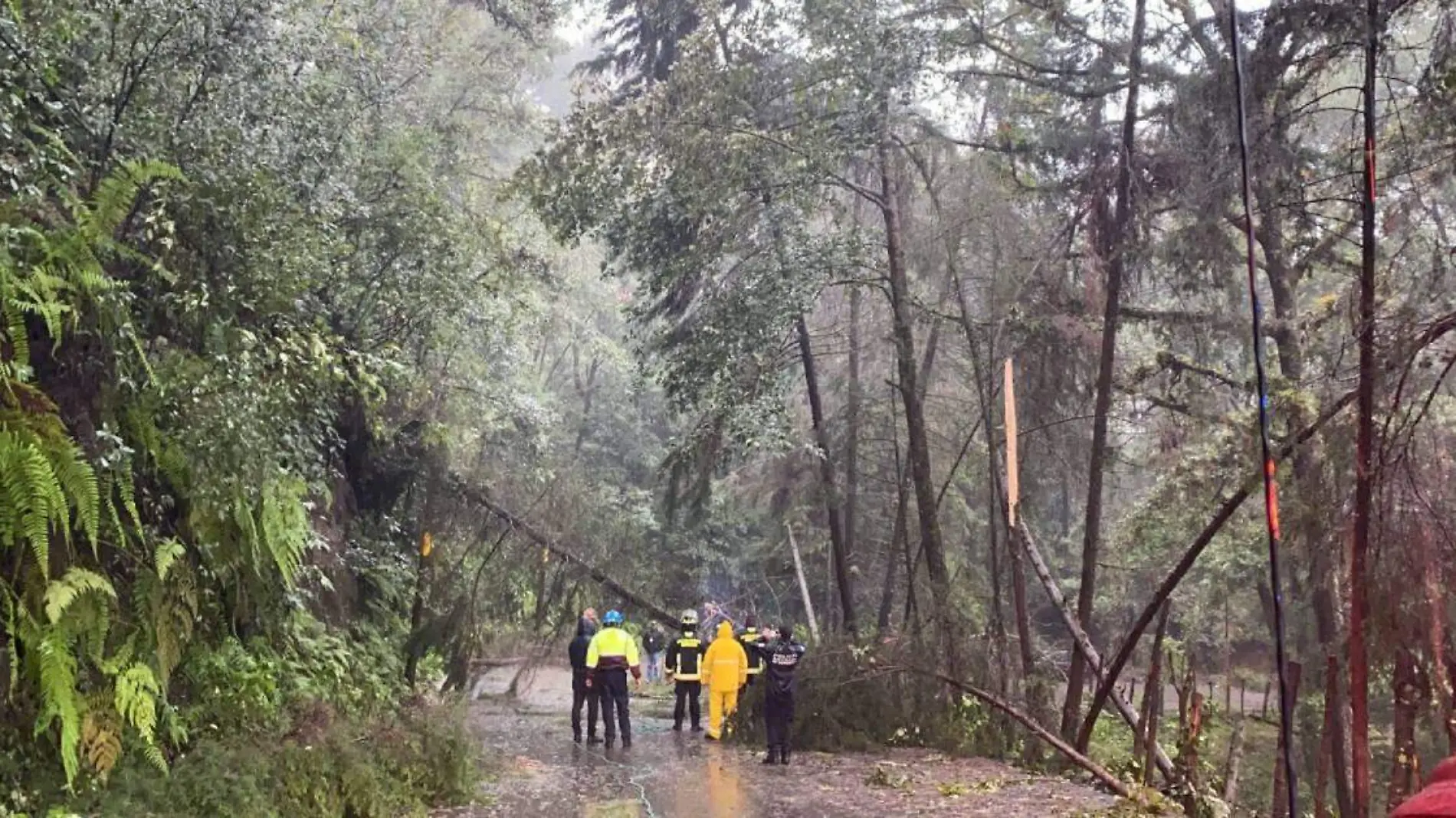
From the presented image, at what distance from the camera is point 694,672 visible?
13500 mm

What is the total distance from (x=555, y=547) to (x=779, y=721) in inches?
191

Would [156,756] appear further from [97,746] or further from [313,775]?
[313,775]

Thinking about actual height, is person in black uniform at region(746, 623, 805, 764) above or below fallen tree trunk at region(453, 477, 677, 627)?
below

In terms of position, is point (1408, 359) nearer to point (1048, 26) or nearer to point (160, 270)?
point (160, 270)

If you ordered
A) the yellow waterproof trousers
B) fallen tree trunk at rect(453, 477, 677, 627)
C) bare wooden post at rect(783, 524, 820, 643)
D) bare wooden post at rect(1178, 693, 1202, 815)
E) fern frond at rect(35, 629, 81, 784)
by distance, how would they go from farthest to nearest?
1. bare wooden post at rect(783, 524, 820, 643)
2. fallen tree trunk at rect(453, 477, 677, 627)
3. the yellow waterproof trousers
4. bare wooden post at rect(1178, 693, 1202, 815)
5. fern frond at rect(35, 629, 81, 784)

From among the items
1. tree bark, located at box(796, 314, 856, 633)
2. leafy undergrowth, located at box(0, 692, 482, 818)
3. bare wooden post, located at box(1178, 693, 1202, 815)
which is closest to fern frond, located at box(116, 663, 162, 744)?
leafy undergrowth, located at box(0, 692, 482, 818)

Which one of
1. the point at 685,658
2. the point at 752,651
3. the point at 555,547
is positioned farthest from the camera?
the point at 555,547

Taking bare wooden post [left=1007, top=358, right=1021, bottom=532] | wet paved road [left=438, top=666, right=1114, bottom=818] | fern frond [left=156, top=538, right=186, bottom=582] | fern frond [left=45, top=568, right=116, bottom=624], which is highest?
bare wooden post [left=1007, top=358, right=1021, bottom=532]

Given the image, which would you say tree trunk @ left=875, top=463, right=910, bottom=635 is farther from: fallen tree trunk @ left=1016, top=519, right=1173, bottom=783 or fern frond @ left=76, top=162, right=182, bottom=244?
fern frond @ left=76, top=162, right=182, bottom=244

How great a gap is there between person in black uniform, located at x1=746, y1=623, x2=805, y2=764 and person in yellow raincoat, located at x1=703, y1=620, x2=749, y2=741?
1.31 meters

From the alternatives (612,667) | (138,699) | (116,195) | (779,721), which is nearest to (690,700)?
(612,667)

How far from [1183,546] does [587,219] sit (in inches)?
424

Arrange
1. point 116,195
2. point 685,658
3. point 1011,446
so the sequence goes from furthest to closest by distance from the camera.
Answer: point 685,658 → point 1011,446 → point 116,195

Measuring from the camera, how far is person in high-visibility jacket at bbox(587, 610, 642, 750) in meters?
11.9
